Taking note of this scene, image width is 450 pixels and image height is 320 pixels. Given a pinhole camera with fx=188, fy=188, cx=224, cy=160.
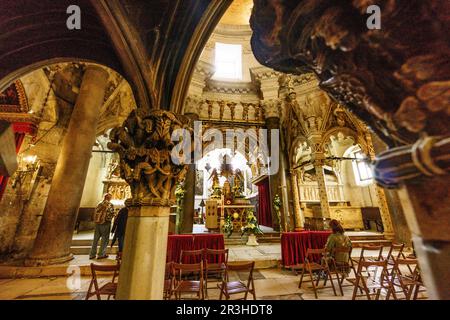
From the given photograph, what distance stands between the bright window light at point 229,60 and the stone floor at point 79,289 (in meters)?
10.5

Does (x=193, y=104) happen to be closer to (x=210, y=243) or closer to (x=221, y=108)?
(x=221, y=108)

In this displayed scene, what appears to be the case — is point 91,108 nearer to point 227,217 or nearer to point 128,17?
point 128,17

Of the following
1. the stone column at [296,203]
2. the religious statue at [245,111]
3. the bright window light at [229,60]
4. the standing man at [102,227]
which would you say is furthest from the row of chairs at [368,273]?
the bright window light at [229,60]

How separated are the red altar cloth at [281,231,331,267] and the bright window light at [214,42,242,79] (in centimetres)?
950

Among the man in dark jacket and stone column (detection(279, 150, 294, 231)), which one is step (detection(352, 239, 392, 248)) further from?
the man in dark jacket

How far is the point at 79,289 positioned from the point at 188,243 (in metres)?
2.22

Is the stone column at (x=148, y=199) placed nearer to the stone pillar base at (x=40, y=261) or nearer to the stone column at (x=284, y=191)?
the stone pillar base at (x=40, y=261)

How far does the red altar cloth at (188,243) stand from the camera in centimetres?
434

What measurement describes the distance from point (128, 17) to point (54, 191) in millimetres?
4940

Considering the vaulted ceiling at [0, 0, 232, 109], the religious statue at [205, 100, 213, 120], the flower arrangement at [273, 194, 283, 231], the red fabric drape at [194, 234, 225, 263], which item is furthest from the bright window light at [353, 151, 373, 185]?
the vaulted ceiling at [0, 0, 232, 109]

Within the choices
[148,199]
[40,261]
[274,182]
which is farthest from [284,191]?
[40,261]

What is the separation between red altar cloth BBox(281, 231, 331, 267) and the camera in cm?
484

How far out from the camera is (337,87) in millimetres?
926
